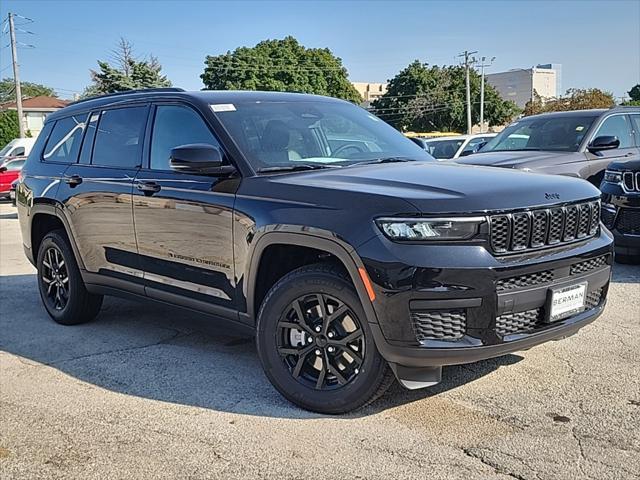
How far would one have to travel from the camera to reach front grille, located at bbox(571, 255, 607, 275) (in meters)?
3.81

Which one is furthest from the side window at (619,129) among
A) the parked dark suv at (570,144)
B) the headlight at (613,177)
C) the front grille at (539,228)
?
the front grille at (539,228)

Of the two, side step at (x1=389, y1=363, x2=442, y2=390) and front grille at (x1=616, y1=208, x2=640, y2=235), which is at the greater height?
front grille at (x1=616, y1=208, x2=640, y2=235)

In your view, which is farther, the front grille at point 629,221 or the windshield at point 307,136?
the front grille at point 629,221

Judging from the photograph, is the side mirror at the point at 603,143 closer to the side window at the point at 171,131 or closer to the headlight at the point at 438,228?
the side window at the point at 171,131

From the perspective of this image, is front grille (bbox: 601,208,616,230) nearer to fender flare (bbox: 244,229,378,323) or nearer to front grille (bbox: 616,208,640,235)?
front grille (bbox: 616,208,640,235)

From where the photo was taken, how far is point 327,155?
466 centimetres

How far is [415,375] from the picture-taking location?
3576 mm

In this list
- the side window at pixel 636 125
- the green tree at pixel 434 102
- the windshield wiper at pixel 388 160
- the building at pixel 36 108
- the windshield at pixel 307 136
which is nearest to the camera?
the windshield at pixel 307 136

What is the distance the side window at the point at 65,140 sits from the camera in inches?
235

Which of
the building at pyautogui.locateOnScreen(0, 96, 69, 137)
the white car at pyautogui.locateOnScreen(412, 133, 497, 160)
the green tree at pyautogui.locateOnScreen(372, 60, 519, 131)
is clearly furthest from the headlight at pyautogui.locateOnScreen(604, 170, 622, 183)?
the building at pyautogui.locateOnScreen(0, 96, 69, 137)

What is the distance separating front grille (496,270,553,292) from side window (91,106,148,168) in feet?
9.66

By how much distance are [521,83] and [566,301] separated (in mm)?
129150

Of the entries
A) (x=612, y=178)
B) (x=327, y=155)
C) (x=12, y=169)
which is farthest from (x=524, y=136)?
(x=12, y=169)

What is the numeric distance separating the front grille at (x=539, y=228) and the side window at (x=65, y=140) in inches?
154
